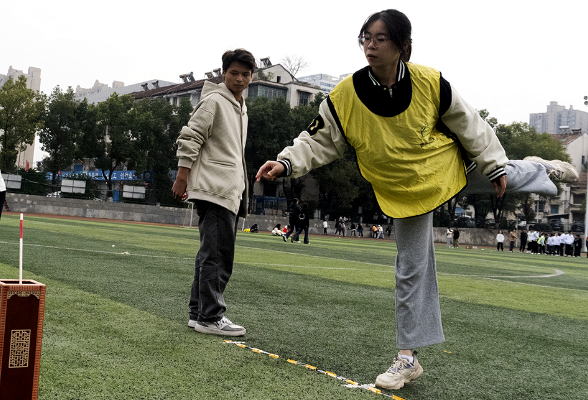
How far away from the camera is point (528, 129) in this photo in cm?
6044

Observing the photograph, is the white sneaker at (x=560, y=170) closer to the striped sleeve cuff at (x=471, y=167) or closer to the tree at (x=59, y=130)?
the striped sleeve cuff at (x=471, y=167)

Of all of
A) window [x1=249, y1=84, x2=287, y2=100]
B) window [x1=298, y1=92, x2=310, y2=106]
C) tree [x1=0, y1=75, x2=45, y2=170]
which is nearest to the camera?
tree [x1=0, y1=75, x2=45, y2=170]

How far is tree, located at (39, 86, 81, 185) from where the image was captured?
1864 inches

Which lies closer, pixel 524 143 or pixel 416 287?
pixel 416 287

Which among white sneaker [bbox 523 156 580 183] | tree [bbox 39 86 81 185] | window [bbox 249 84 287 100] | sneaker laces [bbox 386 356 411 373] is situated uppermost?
window [bbox 249 84 287 100]

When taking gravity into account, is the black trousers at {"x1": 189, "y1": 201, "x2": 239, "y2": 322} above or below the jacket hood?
below

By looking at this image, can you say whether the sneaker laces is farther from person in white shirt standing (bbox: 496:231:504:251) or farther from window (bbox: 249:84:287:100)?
window (bbox: 249:84:287:100)

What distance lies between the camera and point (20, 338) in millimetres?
2062

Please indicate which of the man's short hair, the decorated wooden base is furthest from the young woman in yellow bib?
the decorated wooden base

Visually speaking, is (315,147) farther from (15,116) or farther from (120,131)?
(120,131)

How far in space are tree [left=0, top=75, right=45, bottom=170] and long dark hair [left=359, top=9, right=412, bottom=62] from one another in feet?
147

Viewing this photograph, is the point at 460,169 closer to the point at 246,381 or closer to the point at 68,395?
the point at 246,381

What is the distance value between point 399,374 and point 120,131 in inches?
1899

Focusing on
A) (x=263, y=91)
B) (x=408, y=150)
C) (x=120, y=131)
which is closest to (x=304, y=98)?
(x=263, y=91)
